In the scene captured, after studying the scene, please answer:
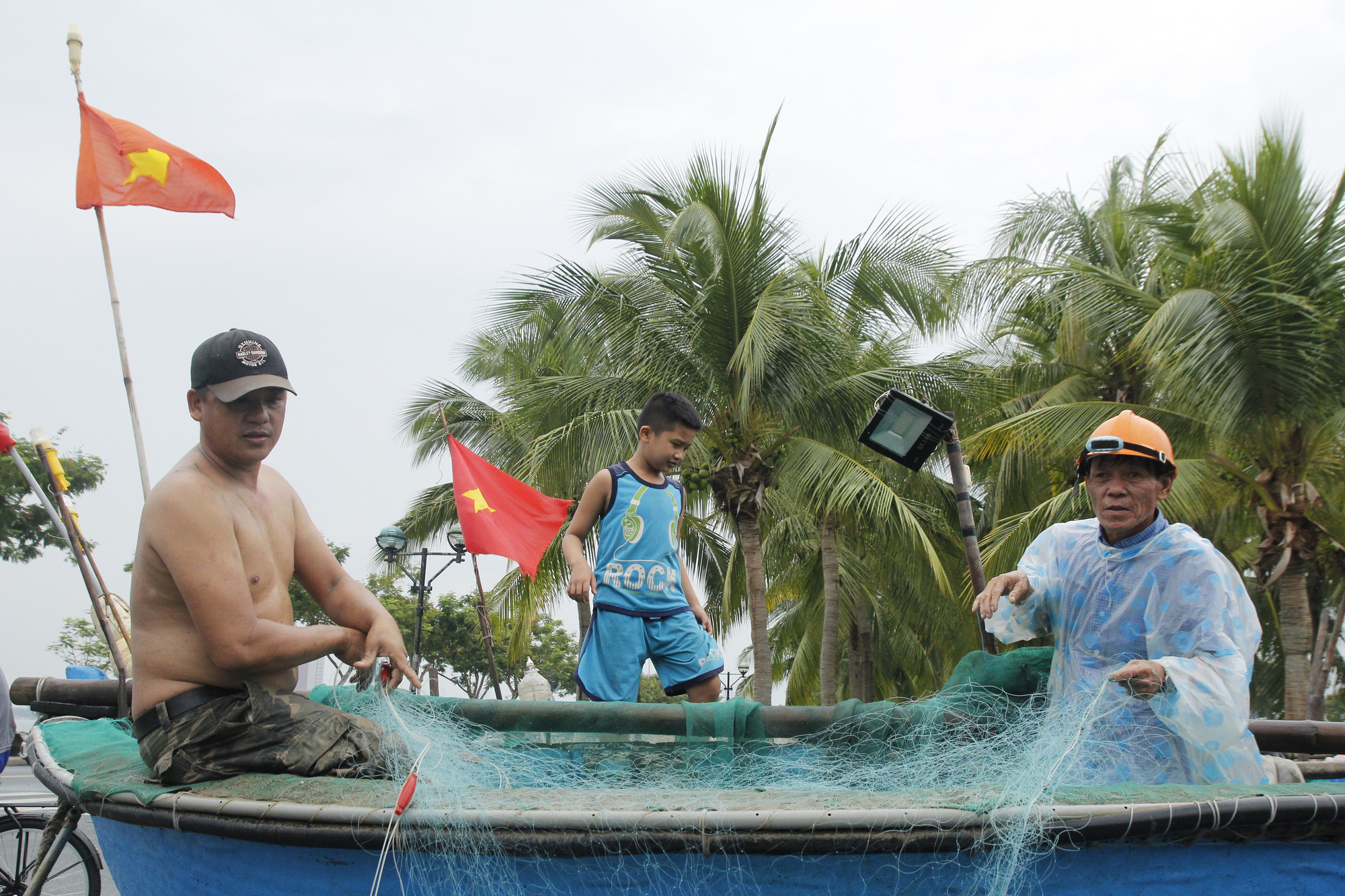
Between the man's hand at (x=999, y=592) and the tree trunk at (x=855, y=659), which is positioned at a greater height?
the man's hand at (x=999, y=592)

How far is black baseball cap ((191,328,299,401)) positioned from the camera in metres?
2.35

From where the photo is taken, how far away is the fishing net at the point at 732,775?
179 cm

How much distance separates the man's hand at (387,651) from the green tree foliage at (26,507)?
22.0 m

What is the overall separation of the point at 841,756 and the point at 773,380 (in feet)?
29.1

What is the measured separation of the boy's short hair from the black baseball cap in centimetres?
186

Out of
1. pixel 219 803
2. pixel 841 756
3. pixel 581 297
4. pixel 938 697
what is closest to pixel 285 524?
pixel 219 803

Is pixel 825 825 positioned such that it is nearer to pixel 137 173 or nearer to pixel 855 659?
pixel 137 173

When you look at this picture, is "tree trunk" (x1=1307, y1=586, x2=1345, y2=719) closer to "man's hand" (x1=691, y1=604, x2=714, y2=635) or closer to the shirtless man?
"man's hand" (x1=691, y1=604, x2=714, y2=635)

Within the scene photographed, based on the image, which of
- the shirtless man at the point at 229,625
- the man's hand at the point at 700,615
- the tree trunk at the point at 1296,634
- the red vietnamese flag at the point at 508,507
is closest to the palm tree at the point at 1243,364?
the tree trunk at the point at 1296,634

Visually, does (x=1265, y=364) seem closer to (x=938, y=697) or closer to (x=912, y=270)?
(x=912, y=270)

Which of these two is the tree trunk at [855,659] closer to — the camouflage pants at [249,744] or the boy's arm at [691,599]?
the boy's arm at [691,599]

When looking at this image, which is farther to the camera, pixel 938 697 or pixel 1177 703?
pixel 938 697

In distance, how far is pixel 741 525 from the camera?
43.4ft

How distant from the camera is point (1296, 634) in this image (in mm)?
11008
